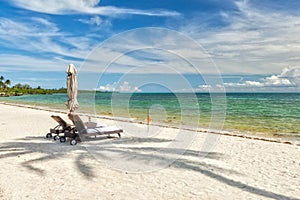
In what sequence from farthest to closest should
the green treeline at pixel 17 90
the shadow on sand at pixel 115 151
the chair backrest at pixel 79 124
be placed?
the green treeline at pixel 17 90, the chair backrest at pixel 79 124, the shadow on sand at pixel 115 151

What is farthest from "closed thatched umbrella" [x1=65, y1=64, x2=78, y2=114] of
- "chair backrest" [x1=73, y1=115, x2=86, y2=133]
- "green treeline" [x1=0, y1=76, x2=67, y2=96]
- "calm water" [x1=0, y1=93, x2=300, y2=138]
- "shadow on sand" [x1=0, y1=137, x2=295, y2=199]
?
"green treeline" [x1=0, y1=76, x2=67, y2=96]

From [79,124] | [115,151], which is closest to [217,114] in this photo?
[79,124]

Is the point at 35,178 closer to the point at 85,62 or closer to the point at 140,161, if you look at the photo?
the point at 140,161

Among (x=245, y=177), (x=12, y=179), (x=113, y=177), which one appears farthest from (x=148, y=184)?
(x=12, y=179)

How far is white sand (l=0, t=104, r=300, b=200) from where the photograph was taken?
4797mm

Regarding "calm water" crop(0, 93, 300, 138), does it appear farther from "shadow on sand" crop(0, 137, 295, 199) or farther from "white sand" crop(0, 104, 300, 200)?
"white sand" crop(0, 104, 300, 200)

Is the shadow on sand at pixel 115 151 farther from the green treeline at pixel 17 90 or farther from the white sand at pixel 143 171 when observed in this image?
the green treeline at pixel 17 90

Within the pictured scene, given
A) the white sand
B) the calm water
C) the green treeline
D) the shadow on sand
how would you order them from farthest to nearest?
1. the green treeline
2. the calm water
3. the shadow on sand
4. the white sand

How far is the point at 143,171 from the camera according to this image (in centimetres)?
603

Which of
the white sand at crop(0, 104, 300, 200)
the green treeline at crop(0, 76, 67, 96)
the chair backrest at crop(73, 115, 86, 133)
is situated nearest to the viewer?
the white sand at crop(0, 104, 300, 200)

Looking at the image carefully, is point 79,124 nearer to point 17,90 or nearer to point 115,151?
point 115,151

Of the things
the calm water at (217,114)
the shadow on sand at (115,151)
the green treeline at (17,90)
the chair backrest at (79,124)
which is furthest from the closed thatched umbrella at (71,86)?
the green treeline at (17,90)

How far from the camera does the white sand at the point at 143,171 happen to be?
189 inches

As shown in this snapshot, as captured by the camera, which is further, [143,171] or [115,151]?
[115,151]
